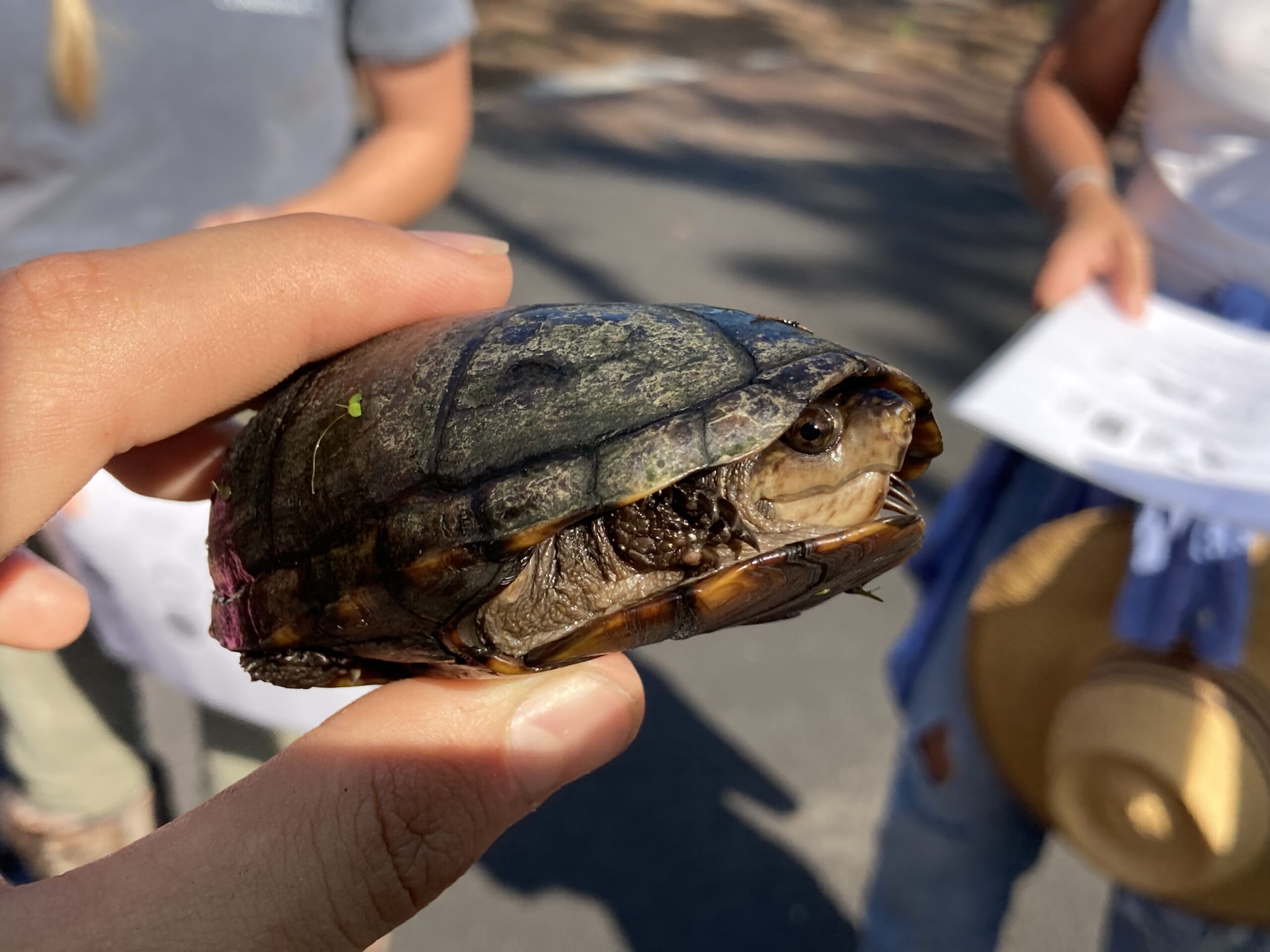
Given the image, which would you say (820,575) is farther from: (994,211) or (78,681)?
(994,211)

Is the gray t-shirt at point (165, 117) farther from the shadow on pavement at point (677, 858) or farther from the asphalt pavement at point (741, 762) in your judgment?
the shadow on pavement at point (677, 858)

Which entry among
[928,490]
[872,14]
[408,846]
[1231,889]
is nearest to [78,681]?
[408,846]

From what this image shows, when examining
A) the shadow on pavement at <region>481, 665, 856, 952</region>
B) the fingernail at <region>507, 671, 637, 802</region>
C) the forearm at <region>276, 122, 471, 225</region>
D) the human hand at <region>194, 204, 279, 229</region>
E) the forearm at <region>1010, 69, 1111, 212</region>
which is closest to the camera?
the fingernail at <region>507, 671, 637, 802</region>

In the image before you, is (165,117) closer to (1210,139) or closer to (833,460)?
(833,460)

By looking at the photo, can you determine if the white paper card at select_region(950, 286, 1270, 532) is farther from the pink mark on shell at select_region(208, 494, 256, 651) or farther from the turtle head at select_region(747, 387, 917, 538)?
the pink mark on shell at select_region(208, 494, 256, 651)

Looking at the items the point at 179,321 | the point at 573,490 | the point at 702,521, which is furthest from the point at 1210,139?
the point at 179,321

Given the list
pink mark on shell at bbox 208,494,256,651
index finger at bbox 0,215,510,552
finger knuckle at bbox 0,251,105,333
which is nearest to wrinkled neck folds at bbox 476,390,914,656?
pink mark on shell at bbox 208,494,256,651

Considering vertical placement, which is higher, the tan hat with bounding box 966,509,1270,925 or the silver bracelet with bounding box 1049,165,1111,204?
the silver bracelet with bounding box 1049,165,1111,204
